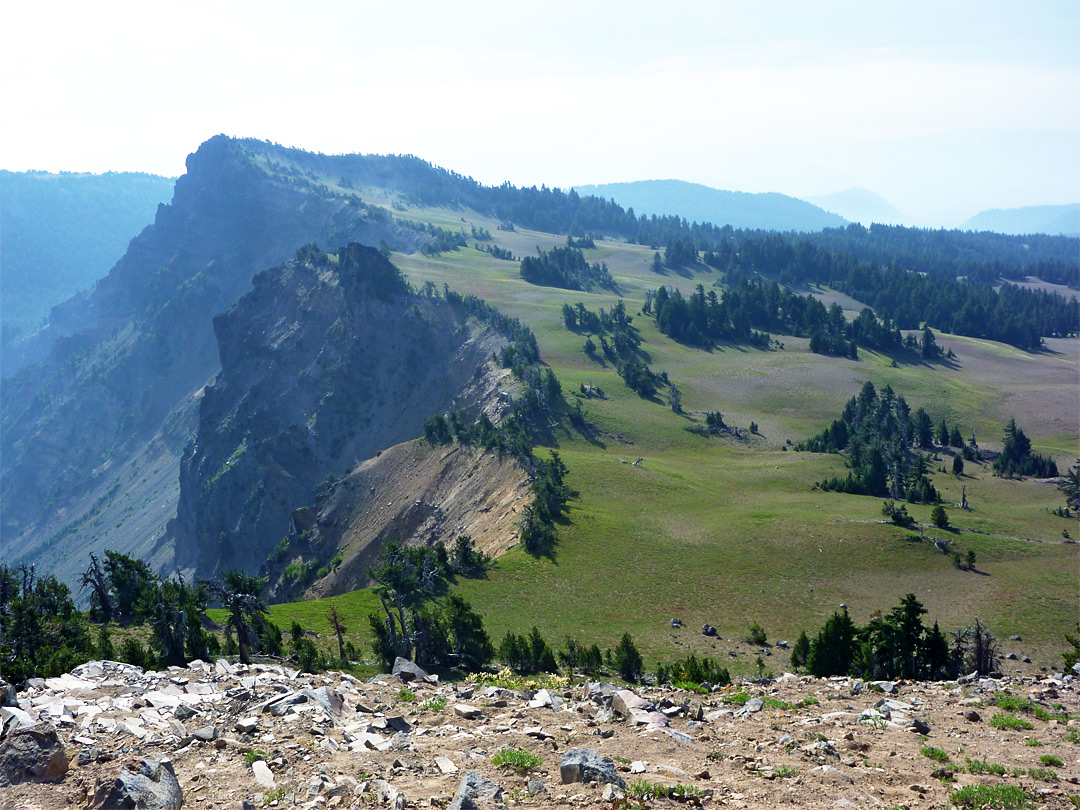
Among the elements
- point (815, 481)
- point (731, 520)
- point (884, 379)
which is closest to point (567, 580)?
point (731, 520)

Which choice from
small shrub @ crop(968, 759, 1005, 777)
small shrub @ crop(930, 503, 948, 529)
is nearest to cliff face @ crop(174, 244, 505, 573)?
small shrub @ crop(930, 503, 948, 529)

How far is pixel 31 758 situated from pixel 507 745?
1005cm

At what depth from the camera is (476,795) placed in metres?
14.0

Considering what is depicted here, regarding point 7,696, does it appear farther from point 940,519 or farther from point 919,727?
point 940,519

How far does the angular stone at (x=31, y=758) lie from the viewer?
14.6 m

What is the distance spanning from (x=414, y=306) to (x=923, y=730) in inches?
6040

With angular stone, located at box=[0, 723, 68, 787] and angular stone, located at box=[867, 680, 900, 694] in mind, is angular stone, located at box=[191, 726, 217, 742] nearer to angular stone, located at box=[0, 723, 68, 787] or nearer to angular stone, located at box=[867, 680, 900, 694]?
angular stone, located at box=[0, 723, 68, 787]

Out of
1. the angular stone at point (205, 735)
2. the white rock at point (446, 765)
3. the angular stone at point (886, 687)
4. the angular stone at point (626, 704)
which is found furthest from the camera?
the angular stone at point (886, 687)

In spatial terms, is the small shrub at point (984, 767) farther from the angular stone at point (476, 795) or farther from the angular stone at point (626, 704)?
the angular stone at point (476, 795)

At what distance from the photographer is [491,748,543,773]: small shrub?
1558 cm

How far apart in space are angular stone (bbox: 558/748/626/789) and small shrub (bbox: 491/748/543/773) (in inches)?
31.9

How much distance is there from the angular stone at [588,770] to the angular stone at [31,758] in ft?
34.5

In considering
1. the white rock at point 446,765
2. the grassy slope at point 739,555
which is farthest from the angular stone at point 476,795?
the grassy slope at point 739,555

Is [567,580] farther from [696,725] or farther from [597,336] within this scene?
[597,336]
